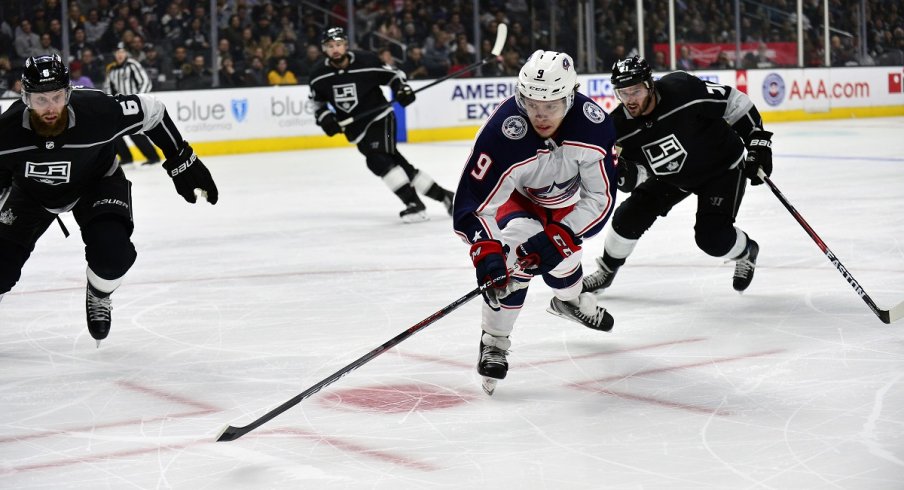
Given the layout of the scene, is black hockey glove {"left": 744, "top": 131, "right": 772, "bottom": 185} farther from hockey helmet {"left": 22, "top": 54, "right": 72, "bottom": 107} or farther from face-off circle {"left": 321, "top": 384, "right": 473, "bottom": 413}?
hockey helmet {"left": 22, "top": 54, "right": 72, "bottom": 107}

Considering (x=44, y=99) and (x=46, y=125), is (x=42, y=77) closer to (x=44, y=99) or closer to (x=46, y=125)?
(x=44, y=99)

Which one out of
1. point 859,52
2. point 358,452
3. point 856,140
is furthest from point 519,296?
point 859,52

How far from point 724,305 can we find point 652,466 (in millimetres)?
2038

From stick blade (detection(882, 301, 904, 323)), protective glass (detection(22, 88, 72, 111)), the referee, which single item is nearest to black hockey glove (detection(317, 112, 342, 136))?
protective glass (detection(22, 88, 72, 111))

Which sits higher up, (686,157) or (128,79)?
(686,157)

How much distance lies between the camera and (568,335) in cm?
412

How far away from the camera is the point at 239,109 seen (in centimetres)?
1307

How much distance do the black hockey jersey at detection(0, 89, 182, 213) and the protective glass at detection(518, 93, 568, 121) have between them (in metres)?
1.46

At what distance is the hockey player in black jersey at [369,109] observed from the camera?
25.0 feet

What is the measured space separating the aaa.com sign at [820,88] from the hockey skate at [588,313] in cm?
1290

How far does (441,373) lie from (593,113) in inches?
35.4

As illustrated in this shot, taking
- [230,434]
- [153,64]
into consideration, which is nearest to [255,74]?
[153,64]

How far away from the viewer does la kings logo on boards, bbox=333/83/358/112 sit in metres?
7.80

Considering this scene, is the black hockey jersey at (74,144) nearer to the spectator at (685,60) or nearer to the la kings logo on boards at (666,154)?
the la kings logo on boards at (666,154)
